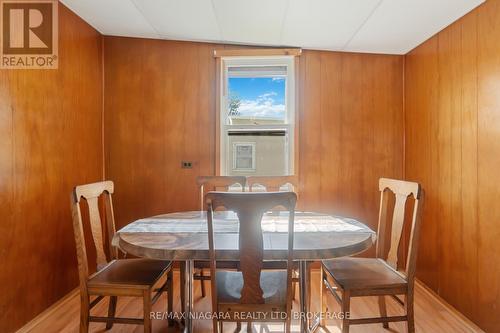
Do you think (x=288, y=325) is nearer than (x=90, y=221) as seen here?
Yes

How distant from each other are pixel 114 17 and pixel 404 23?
2.42 m

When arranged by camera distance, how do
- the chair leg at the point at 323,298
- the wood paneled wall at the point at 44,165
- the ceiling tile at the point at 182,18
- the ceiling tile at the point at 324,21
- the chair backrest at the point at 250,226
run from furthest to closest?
the ceiling tile at the point at 182,18, the ceiling tile at the point at 324,21, the chair leg at the point at 323,298, the wood paneled wall at the point at 44,165, the chair backrest at the point at 250,226

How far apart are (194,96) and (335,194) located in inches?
68.9

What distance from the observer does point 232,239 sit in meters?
1.47

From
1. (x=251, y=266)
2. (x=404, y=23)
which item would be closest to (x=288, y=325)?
(x=251, y=266)

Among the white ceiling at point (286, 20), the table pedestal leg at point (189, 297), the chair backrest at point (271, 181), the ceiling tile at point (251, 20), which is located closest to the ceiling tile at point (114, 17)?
the white ceiling at point (286, 20)

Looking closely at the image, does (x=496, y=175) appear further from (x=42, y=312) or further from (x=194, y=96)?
(x=42, y=312)

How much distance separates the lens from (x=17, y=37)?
1917 mm

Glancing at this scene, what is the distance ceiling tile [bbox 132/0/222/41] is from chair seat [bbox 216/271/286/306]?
197 cm

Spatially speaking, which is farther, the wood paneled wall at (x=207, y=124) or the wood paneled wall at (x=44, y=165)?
the wood paneled wall at (x=207, y=124)

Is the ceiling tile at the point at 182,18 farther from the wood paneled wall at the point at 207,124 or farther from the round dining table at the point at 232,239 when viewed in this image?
the round dining table at the point at 232,239

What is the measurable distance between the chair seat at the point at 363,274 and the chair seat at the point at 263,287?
0.35m

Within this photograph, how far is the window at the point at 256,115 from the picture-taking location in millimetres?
2945

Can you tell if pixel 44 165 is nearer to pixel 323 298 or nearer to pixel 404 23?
pixel 323 298
